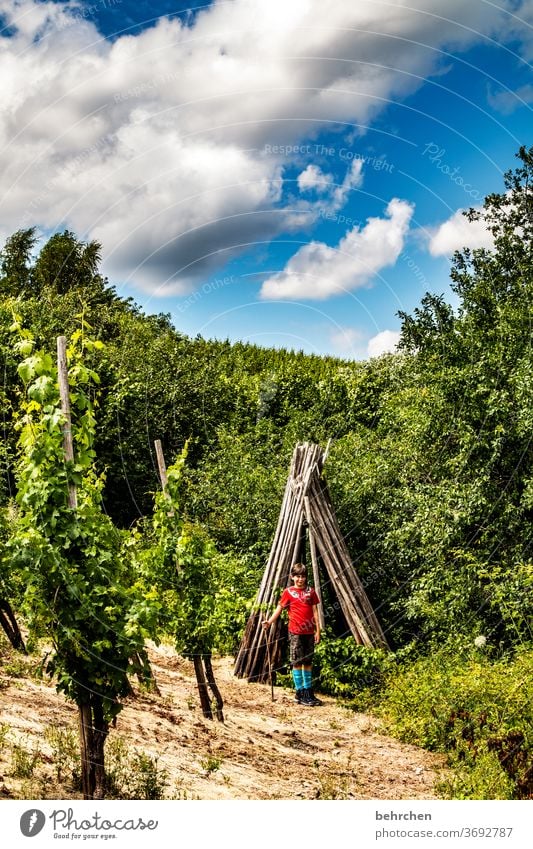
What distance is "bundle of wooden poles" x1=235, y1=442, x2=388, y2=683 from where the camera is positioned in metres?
8.39

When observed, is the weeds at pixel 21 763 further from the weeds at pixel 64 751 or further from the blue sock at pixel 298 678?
the blue sock at pixel 298 678

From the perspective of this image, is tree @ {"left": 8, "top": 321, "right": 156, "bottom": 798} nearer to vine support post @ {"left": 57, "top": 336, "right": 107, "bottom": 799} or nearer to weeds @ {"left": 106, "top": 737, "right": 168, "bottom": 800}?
vine support post @ {"left": 57, "top": 336, "right": 107, "bottom": 799}

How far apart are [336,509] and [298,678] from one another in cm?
339

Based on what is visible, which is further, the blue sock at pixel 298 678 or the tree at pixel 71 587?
the blue sock at pixel 298 678

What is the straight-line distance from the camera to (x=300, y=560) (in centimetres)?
864

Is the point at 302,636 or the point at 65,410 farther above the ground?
the point at 65,410

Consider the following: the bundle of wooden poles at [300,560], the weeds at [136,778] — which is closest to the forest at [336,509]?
the weeds at [136,778]

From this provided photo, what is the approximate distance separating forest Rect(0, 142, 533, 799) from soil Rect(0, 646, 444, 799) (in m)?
0.28

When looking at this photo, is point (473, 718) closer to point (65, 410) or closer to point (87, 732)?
point (87, 732)

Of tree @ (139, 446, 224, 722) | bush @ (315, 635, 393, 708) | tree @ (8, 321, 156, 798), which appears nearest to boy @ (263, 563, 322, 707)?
bush @ (315, 635, 393, 708)

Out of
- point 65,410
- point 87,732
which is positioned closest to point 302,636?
point 87,732

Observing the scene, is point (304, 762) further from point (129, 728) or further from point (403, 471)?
point (403, 471)

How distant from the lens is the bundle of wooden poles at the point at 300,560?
27.5ft

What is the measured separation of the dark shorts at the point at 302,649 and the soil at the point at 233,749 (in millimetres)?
454
